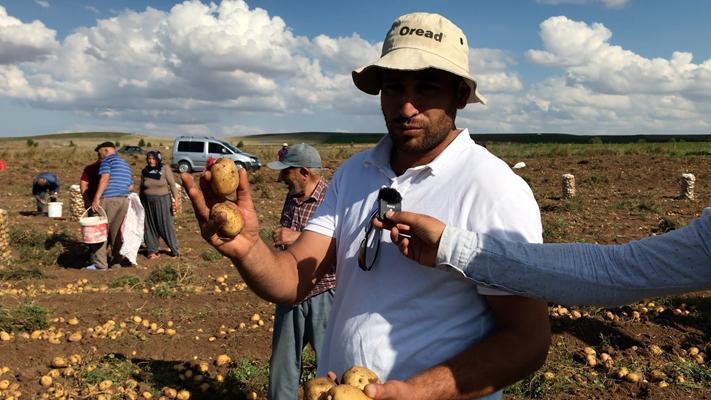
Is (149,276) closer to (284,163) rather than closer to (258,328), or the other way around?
(258,328)

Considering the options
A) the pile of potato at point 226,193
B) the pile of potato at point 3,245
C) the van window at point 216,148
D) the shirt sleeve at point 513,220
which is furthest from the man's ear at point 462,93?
the van window at point 216,148

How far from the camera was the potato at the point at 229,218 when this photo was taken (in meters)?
1.86

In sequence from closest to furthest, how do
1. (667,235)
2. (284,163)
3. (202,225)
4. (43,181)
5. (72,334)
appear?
(667,235), (202,225), (284,163), (72,334), (43,181)

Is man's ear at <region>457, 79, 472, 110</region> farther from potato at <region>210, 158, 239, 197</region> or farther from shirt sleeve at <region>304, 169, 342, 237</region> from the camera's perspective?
potato at <region>210, 158, 239, 197</region>

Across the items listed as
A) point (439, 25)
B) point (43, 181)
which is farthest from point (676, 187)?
point (439, 25)

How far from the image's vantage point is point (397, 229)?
65.9 inches

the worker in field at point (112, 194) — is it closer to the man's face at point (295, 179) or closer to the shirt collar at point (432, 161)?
the man's face at point (295, 179)

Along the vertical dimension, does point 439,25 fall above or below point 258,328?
above

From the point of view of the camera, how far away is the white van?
2502 centimetres

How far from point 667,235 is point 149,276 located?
761 cm

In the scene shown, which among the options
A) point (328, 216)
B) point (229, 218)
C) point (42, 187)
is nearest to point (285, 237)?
point (328, 216)

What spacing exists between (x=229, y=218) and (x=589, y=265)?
1.05 m

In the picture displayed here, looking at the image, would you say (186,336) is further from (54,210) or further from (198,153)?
(198,153)

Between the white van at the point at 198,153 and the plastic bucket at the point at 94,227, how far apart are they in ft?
54.1
